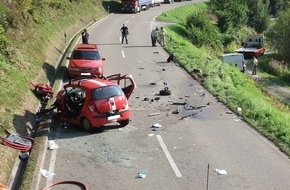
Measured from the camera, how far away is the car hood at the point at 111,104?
1470 centimetres

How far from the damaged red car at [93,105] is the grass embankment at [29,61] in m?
1.61

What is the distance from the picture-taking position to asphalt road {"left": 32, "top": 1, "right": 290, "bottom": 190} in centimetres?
1166

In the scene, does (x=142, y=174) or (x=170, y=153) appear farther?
(x=170, y=153)

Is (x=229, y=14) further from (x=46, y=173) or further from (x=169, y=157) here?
(x=46, y=173)

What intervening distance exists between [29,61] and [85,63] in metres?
2.74

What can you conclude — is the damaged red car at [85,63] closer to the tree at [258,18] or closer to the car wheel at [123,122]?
the car wheel at [123,122]

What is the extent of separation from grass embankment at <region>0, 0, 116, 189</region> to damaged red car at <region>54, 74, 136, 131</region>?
161 cm

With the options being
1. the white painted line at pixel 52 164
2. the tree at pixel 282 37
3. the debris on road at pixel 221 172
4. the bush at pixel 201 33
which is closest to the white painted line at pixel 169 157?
the debris on road at pixel 221 172

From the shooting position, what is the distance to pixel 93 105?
14.7m

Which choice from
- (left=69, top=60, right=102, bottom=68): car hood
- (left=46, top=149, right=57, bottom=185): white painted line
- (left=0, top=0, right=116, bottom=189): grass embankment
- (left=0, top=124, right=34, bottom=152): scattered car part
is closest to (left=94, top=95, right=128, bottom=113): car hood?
(left=46, top=149, right=57, bottom=185): white painted line

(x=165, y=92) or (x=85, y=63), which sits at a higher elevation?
(x=85, y=63)

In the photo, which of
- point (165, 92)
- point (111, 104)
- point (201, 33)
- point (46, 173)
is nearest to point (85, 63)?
point (165, 92)

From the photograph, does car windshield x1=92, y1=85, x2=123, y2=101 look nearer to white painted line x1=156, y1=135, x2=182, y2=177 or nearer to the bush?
white painted line x1=156, y1=135, x2=182, y2=177

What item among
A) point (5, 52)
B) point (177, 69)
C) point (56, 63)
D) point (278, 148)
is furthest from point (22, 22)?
point (278, 148)
